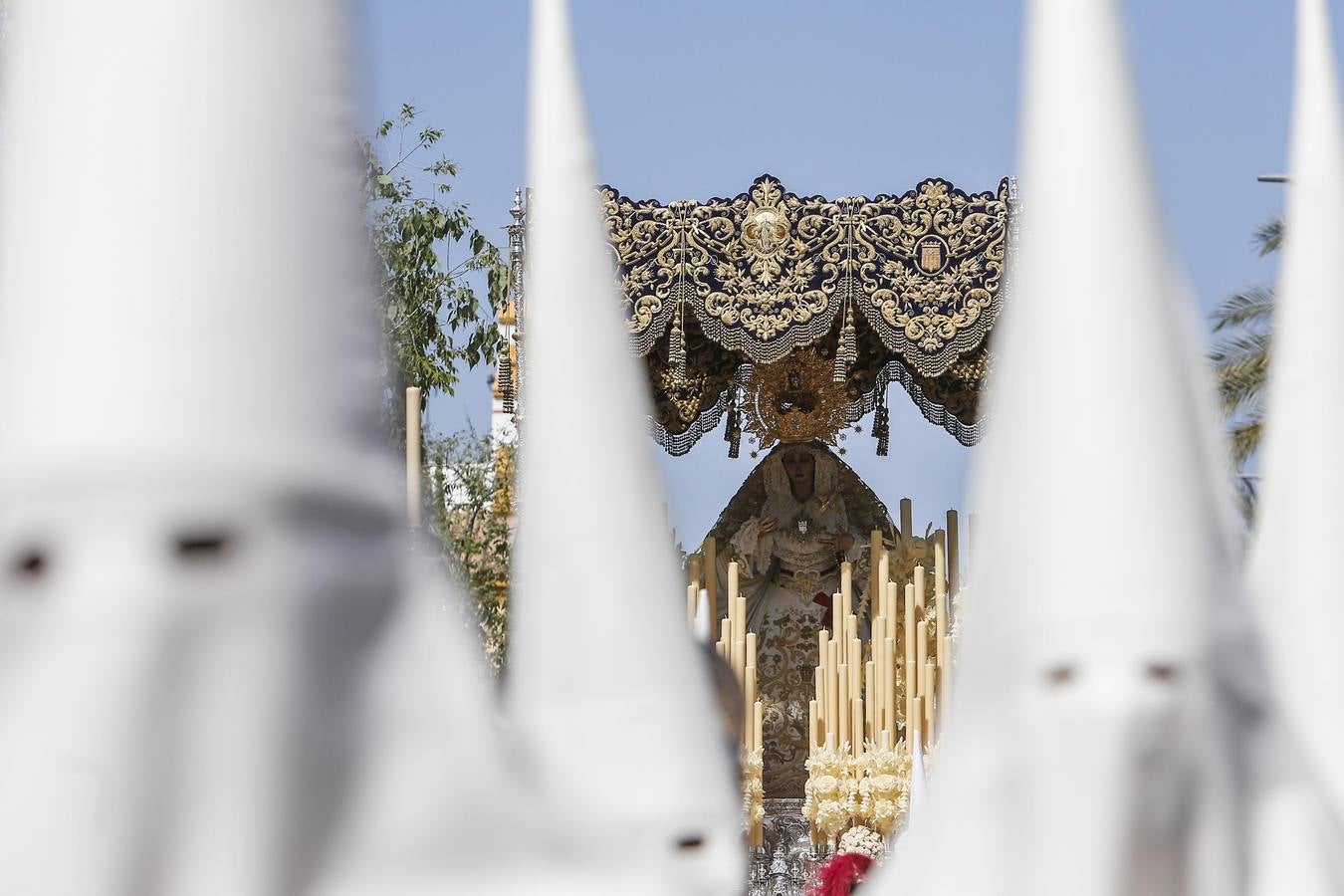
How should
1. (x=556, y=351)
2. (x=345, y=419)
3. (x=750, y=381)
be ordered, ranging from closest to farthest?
(x=345, y=419) < (x=556, y=351) < (x=750, y=381)

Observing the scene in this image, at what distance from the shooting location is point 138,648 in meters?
1.61

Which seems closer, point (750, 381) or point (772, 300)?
point (772, 300)

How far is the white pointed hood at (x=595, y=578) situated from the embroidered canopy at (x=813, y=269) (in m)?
6.60

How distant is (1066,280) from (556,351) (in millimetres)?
644

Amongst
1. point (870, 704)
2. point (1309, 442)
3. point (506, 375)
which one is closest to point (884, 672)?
point (870, 704)

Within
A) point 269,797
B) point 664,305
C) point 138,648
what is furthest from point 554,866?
point 664,305

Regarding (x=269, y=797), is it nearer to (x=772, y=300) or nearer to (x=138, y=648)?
(x=138, y=648)

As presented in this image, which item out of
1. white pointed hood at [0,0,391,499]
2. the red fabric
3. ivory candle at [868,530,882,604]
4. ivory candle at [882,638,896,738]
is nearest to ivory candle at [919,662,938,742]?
ivory candle at [882,638,896,738]

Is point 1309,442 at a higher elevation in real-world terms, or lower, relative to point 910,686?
higher

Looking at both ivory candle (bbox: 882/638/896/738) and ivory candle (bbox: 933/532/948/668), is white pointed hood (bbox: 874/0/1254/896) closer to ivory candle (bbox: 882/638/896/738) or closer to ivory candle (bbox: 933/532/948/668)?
ivory candle (bbox: 933/532/948/668)

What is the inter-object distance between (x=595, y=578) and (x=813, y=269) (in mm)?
6948

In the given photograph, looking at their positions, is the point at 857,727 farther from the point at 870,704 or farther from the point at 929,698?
the point at 929,698

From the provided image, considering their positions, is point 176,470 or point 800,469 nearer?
point 176,470

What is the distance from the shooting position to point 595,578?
254cm
